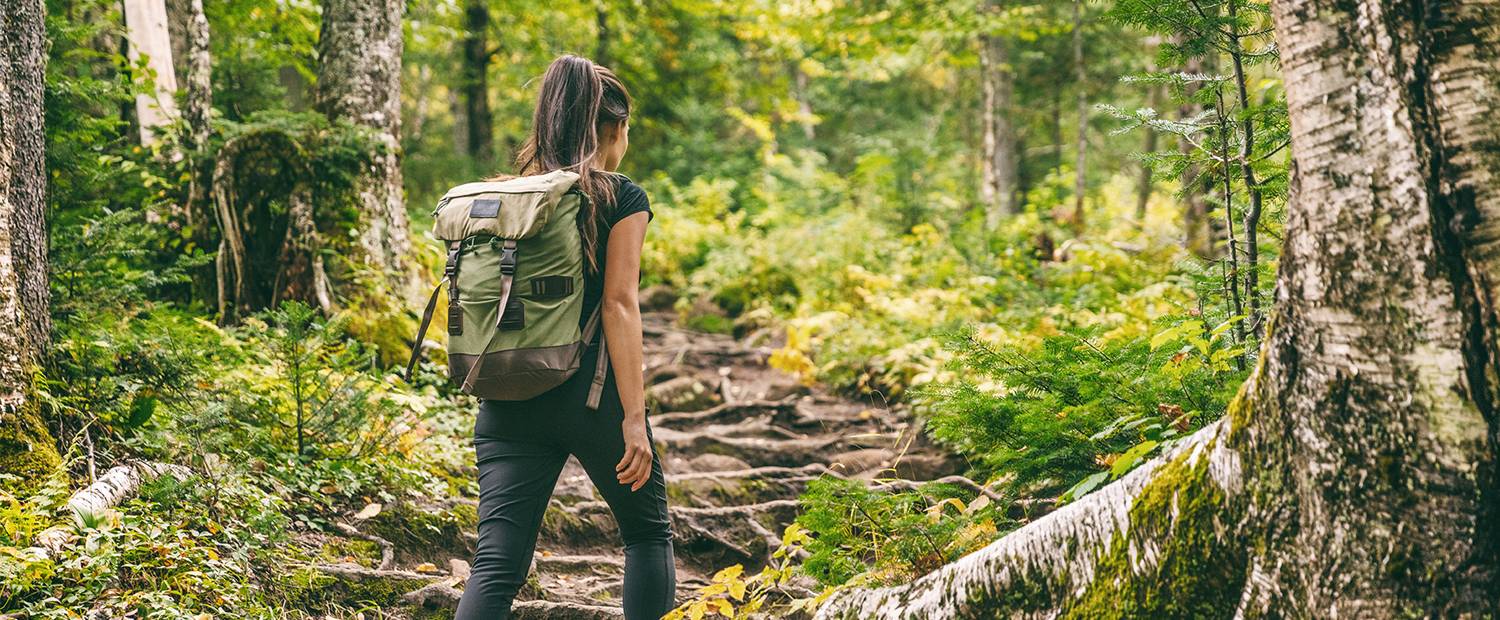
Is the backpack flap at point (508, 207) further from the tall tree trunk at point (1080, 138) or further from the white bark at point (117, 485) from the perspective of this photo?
the tall tree trunk at point (1080, 138)

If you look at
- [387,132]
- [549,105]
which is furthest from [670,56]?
[549,105]

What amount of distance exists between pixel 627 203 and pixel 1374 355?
1968mm

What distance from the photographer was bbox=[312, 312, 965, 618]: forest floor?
4.33 meters

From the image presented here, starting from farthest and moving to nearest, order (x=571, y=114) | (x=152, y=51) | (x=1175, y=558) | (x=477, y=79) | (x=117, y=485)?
(x=477, y=79) → (x=152, y=51) → (x=117, y=485) → (x=571, y=114) → (x=1175, y=558)

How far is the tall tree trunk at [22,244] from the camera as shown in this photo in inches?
150

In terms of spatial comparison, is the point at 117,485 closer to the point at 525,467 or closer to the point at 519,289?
the point at 525,467

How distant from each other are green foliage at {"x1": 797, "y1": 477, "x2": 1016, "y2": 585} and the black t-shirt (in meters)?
1.21

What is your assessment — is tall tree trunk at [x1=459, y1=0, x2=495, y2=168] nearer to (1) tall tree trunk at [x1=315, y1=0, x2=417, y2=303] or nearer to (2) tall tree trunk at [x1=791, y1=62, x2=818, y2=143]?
(2) tall tree trunk at [x1=791, y1=62, x2=818, y2=143]

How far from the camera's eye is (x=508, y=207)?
2779 mm

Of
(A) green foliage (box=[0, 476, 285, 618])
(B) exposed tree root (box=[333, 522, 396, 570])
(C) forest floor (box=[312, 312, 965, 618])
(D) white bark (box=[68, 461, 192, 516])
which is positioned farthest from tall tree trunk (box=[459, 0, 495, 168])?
(A) green foliage (box=[0, 476, 285, 618])

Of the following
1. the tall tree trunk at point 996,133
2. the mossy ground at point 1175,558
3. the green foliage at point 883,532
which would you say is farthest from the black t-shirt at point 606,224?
the tall tree trunk at point 996,133

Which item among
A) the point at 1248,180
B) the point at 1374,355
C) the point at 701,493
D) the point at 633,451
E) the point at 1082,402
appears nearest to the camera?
the point at 1374,355

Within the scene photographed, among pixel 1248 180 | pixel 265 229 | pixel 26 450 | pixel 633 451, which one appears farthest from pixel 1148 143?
pixel 26 450

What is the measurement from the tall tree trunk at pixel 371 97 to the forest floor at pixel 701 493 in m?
2.35
